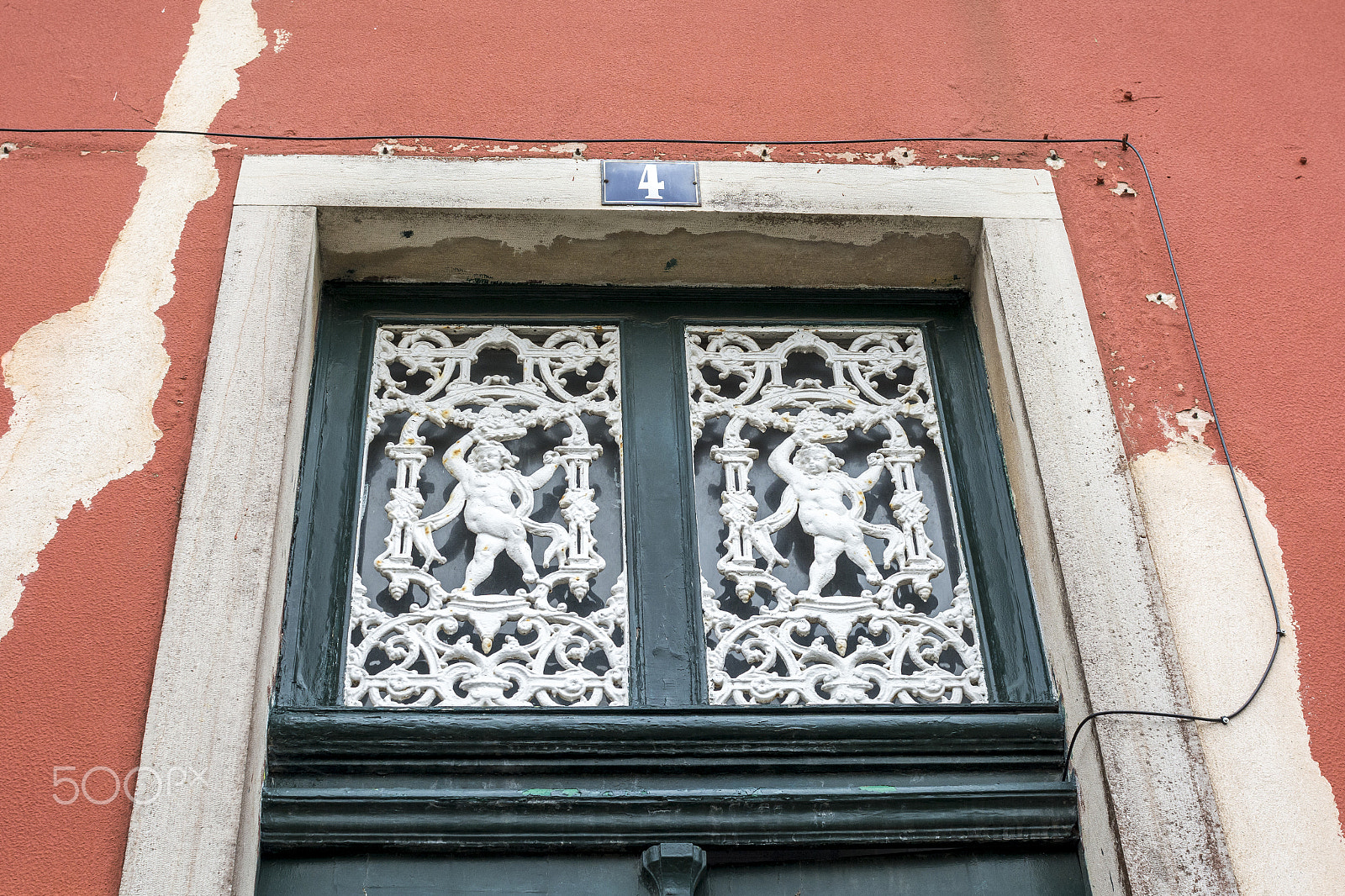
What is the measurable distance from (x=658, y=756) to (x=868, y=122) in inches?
75.7

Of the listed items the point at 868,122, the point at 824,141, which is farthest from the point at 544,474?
the point at 868,122

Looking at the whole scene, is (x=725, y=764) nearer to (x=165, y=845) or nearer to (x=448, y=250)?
(x=165, y=845)

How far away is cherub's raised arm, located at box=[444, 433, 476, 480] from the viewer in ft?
11.3

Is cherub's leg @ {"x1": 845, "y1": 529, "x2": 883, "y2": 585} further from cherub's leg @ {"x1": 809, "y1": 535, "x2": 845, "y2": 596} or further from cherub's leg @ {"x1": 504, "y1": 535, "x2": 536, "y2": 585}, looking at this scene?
cherub's leg @ {"x1": 504, "y1": 535, "x2": 536, "y2": 585}

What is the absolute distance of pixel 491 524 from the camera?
10.9 feet

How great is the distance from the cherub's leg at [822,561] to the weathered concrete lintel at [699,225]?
1.53ft

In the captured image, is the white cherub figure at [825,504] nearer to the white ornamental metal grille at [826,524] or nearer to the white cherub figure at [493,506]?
the white ornamental metal grille at [826,524]

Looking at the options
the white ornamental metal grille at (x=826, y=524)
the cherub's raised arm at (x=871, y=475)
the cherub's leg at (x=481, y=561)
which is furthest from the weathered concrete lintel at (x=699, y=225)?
the cherub's leg at (x=481, y=561)

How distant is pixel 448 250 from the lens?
3750mm

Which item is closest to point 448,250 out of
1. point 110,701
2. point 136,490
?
point 136,490

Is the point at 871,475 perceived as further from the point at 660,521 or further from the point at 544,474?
the point at 544,474

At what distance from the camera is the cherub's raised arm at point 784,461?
3496 millimetres

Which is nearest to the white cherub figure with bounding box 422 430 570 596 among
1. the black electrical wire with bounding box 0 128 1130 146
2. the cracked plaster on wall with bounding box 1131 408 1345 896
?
the black electrical wire with bounding box 0 128 1130 146

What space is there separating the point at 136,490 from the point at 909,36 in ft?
8.29
